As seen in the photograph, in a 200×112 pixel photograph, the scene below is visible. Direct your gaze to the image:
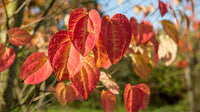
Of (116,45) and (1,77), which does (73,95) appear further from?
(1,77)

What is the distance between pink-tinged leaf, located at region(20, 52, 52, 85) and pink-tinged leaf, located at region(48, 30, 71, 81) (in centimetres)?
11

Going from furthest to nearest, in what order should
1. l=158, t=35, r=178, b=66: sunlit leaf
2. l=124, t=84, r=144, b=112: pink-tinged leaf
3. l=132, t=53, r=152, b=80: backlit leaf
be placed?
l=158, t=35, r=178, b=66: sunlit leaf, l=132, t=53, r=152, b=80: backlit leaf, l=124, t=84, r=144, b=112: pink-tinged leaf

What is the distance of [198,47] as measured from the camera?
20.7 ft

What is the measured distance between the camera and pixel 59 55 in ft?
1.20

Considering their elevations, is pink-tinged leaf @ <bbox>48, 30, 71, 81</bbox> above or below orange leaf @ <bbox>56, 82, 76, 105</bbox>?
above

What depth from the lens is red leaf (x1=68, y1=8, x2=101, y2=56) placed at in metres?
0.34

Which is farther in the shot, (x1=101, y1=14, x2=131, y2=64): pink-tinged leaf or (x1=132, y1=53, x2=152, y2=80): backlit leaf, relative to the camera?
(x1=132, y1=53, x2=152, y2=80): backlit leaf

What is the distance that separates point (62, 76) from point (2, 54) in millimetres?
308

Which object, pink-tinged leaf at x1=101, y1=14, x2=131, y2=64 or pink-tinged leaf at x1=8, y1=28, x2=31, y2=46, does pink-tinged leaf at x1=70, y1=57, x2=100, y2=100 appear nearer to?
pink-tinged leaf at x1=101, y1=14, x2=131, y2=64

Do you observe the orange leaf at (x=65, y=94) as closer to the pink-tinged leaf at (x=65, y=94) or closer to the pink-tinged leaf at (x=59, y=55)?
the pink-tinged leaf at (x=65, y=94)

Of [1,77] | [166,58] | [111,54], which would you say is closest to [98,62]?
[111,54]

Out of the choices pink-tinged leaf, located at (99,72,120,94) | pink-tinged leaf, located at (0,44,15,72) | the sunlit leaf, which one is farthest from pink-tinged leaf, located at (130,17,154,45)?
pink-tinged leaf, located at (0,44,15,72)

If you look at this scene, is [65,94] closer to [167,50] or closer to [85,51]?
[85,51]

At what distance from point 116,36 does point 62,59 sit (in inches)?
4.3
